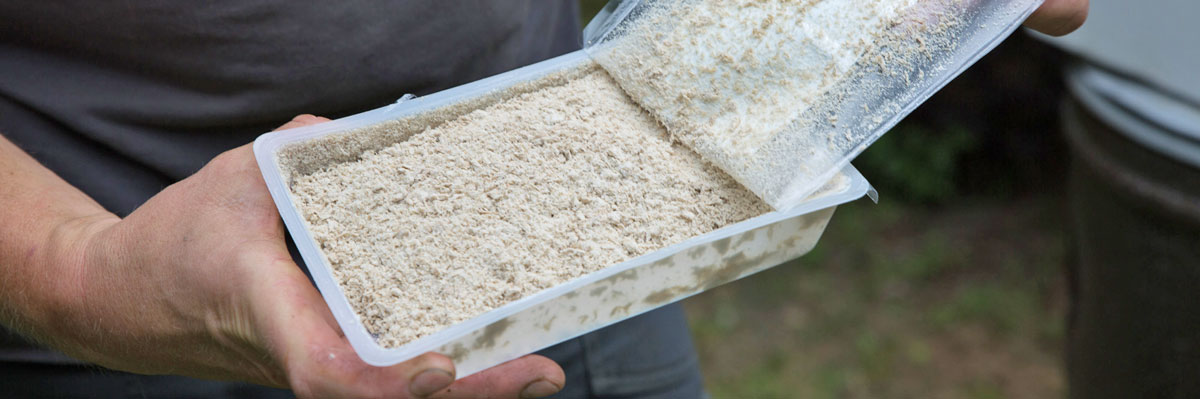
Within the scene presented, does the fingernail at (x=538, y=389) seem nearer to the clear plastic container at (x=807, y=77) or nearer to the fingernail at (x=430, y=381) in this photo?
the fingernail at (x=430, y=381)

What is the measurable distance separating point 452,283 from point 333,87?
0.28 m

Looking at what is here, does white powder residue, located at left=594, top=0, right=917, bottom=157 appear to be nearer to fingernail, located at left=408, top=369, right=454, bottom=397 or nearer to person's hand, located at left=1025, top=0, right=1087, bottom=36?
person's hand, located at left=1025, top=0, right=1087, bottom=36

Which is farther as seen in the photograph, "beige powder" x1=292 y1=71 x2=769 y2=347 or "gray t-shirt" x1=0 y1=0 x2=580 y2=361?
"gray t-shirt" x1=0 y1=0 x2=580 y2=361

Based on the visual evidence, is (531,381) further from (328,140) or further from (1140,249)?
(1140,249)

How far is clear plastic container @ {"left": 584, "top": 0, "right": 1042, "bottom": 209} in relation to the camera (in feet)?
2.45

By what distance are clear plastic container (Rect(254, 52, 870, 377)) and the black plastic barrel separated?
634 mm

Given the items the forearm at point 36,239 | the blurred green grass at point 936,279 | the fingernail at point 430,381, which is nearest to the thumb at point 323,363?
the fingernail at point 430,381

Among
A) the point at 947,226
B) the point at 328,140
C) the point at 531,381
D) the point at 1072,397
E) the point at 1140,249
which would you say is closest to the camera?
the point at 531,381

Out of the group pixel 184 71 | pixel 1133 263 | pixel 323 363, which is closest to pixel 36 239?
pixel 184 71

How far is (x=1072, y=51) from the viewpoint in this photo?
126 cm

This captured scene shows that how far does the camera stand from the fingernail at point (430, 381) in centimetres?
61

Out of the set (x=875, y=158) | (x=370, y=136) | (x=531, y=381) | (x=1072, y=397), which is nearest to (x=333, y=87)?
(x=370, y=136)

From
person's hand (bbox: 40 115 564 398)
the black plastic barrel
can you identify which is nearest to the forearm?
person's hand (bbox: 40 115 564 398)

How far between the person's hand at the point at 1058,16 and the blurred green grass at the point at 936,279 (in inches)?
50.0
